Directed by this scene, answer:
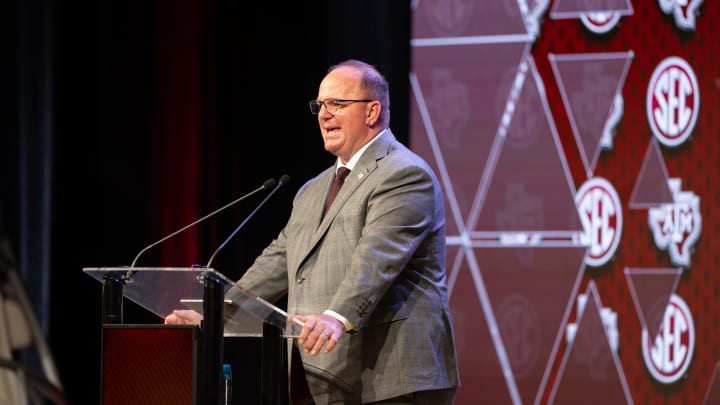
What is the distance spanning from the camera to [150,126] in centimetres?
480

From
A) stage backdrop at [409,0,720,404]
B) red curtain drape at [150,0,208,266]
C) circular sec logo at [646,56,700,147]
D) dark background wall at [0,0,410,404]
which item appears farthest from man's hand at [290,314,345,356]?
red curtain drape at [150,0,208,266]

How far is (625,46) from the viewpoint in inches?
159

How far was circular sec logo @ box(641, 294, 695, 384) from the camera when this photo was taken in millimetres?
3908

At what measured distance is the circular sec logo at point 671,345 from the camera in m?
3.91

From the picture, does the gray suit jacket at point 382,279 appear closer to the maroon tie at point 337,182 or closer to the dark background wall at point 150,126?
the maroon tie at point 337,182

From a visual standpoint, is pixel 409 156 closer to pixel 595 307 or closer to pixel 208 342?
pixel 208 342

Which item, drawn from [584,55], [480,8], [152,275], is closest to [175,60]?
[480,8]

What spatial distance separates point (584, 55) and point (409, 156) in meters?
1.70

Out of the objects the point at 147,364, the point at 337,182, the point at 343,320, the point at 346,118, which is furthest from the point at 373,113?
the point at 147,364

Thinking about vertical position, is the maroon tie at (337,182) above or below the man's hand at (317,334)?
above

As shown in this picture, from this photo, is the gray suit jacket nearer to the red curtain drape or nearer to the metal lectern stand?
the metal lectern stand

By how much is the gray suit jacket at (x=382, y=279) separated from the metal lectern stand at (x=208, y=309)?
16 centimetres

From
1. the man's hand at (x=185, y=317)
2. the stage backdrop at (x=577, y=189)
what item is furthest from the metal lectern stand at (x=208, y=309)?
the stage backdrop at (x=577, y=189)

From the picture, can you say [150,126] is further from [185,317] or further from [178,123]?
[185,317]
